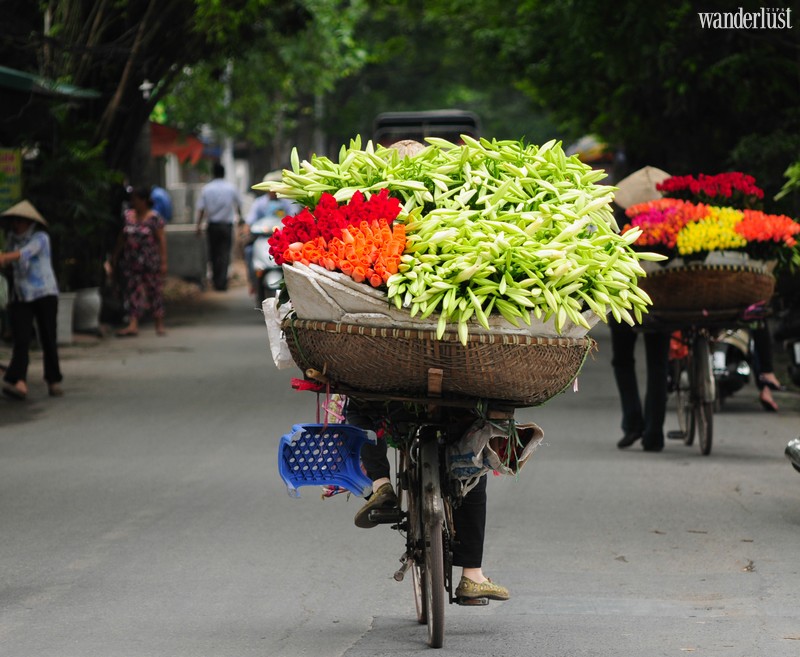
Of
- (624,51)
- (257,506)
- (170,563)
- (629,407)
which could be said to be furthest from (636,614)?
(624,51)

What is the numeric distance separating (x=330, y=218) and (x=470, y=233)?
0.55 m

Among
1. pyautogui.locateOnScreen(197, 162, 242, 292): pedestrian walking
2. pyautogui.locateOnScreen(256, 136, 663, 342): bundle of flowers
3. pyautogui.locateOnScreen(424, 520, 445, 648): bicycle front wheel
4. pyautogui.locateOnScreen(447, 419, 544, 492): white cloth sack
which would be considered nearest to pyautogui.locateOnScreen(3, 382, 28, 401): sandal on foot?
pyautogui.locateOnScreen(256, 136, 663, 342): bundle of flowers

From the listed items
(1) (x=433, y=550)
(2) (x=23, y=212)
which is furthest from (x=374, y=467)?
(2) (x=23, y=212)

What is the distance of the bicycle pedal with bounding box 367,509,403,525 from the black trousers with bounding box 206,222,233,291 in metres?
22.6

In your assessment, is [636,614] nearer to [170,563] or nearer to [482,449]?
[482,449]

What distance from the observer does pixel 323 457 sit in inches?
244

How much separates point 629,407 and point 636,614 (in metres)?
5.15

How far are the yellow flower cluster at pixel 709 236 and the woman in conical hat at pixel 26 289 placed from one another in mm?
6154

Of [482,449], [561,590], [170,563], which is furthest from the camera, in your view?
[170,563]

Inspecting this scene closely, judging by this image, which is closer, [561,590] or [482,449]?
[482,449]

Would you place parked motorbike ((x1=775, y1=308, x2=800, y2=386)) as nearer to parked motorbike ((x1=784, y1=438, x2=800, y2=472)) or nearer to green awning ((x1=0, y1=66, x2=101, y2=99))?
parked motorbike ((x1=784, y1=438, x2=800, y2=472))

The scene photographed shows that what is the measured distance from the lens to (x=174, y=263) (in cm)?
3030

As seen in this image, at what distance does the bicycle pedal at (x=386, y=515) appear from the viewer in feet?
20.6

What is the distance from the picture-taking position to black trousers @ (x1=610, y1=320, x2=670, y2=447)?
1127cm
